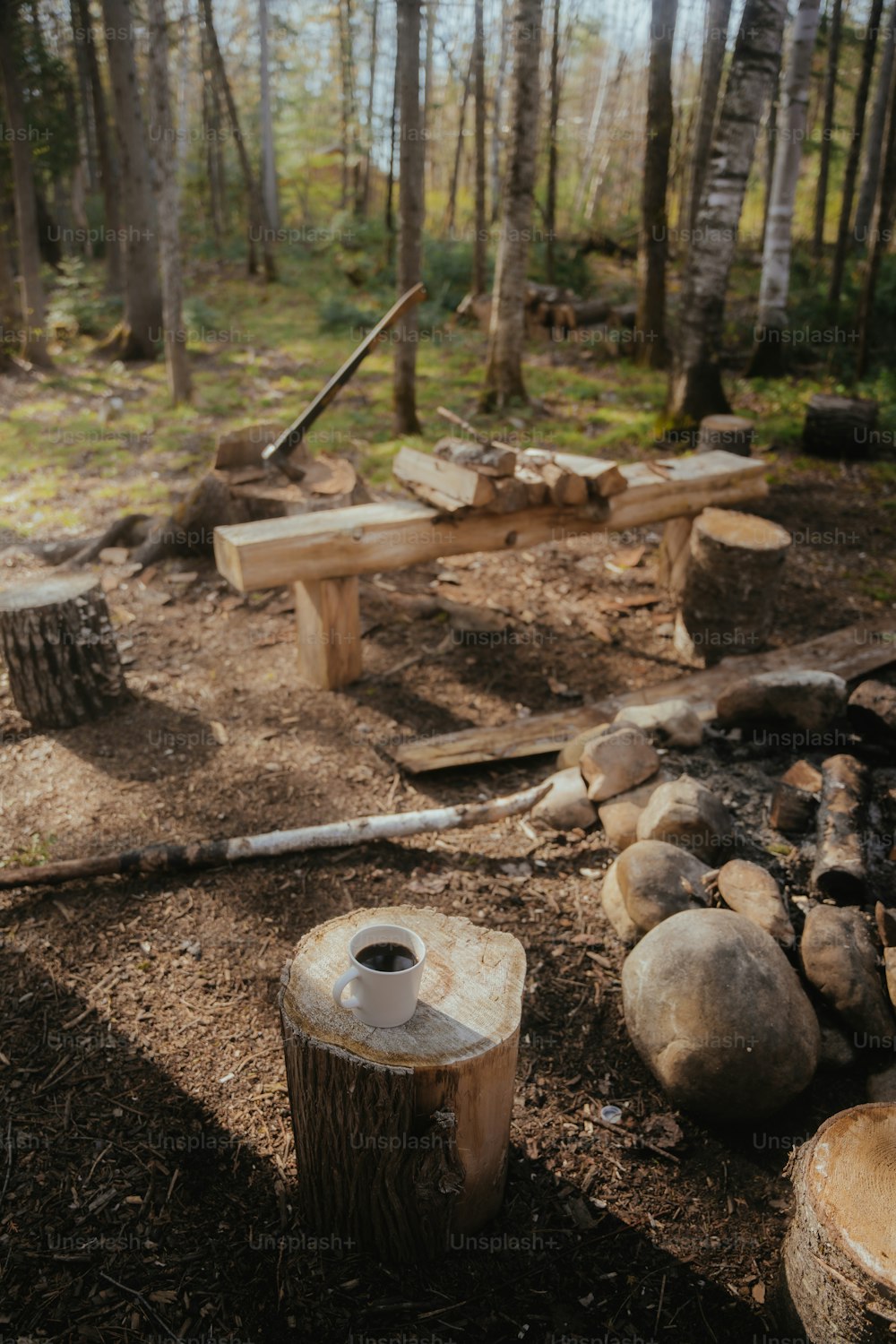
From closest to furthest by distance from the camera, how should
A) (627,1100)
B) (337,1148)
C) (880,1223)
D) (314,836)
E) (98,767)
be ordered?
(880,1223), (337,1148), (627,1100), (314,836), (98,767)

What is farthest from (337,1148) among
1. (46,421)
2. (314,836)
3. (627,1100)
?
(46,421)

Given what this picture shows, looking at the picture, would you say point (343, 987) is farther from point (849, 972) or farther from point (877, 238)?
point (877, 238)

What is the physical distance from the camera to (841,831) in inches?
144

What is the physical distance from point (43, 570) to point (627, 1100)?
249 inches

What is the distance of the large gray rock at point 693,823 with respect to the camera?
12.3 feet

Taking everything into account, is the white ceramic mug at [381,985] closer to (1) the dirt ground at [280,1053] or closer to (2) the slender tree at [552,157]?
(1) the dirt ground at [280,1053]

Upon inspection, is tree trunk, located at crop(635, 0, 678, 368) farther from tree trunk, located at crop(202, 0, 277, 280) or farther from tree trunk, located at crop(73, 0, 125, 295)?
tree trunk, located at crop(73, 0, 125, 295)

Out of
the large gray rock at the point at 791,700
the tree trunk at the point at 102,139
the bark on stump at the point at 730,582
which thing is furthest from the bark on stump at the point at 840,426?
the tree trunk at the point at 102,139

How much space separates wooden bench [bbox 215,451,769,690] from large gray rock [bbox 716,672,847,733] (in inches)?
73.2

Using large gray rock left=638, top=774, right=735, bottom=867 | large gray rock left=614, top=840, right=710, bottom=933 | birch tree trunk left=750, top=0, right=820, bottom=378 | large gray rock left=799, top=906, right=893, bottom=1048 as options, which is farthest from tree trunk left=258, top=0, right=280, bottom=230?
large gray rock left=799, top=906, right=893, bottom=1048

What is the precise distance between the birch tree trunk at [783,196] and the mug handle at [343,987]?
11.2 m

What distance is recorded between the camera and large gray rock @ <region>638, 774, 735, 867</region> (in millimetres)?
3734

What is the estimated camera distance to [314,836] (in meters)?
4.02

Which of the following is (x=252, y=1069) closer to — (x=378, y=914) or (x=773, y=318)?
(x=378, y=914)
